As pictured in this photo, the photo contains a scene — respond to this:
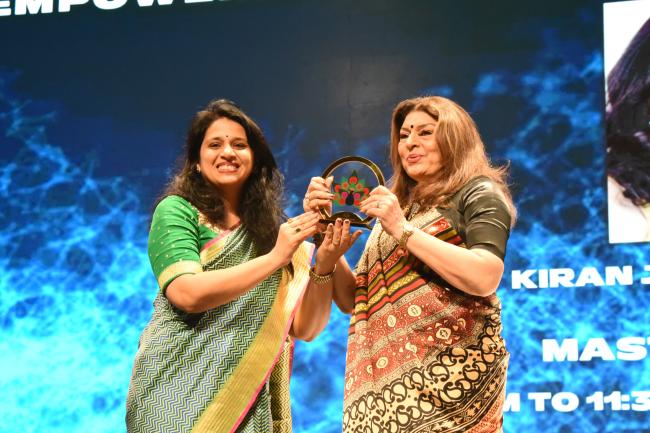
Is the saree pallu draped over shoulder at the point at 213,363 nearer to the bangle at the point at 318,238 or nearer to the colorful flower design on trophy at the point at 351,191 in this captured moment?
the bangle at the point at 318,238

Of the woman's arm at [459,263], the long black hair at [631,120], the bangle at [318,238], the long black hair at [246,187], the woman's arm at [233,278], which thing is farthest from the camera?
the long black hair at [631,120]

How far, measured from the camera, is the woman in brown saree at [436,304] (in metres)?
1.98

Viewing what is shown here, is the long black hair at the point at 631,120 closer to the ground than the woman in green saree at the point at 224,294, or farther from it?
farther from it

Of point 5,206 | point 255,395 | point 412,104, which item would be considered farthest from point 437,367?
point 5,206

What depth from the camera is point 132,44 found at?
4.29 meters

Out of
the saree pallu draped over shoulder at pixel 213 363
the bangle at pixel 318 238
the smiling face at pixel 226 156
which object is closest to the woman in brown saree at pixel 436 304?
the bangle at pixel 318 238

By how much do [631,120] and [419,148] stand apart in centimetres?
172

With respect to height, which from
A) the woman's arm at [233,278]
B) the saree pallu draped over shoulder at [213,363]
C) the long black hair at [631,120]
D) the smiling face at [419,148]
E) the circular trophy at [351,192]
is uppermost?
the long black hair at [631,120]

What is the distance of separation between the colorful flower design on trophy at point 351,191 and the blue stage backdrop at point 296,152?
167cm

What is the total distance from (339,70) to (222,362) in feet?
6.93

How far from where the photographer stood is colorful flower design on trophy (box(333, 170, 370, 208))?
220 centimetres

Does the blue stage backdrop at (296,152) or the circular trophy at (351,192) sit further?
the blue stage backdrop at (296,152)

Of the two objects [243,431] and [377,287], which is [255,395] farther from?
[377,287]

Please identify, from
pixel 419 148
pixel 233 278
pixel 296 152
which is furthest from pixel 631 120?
pixel 233 278
